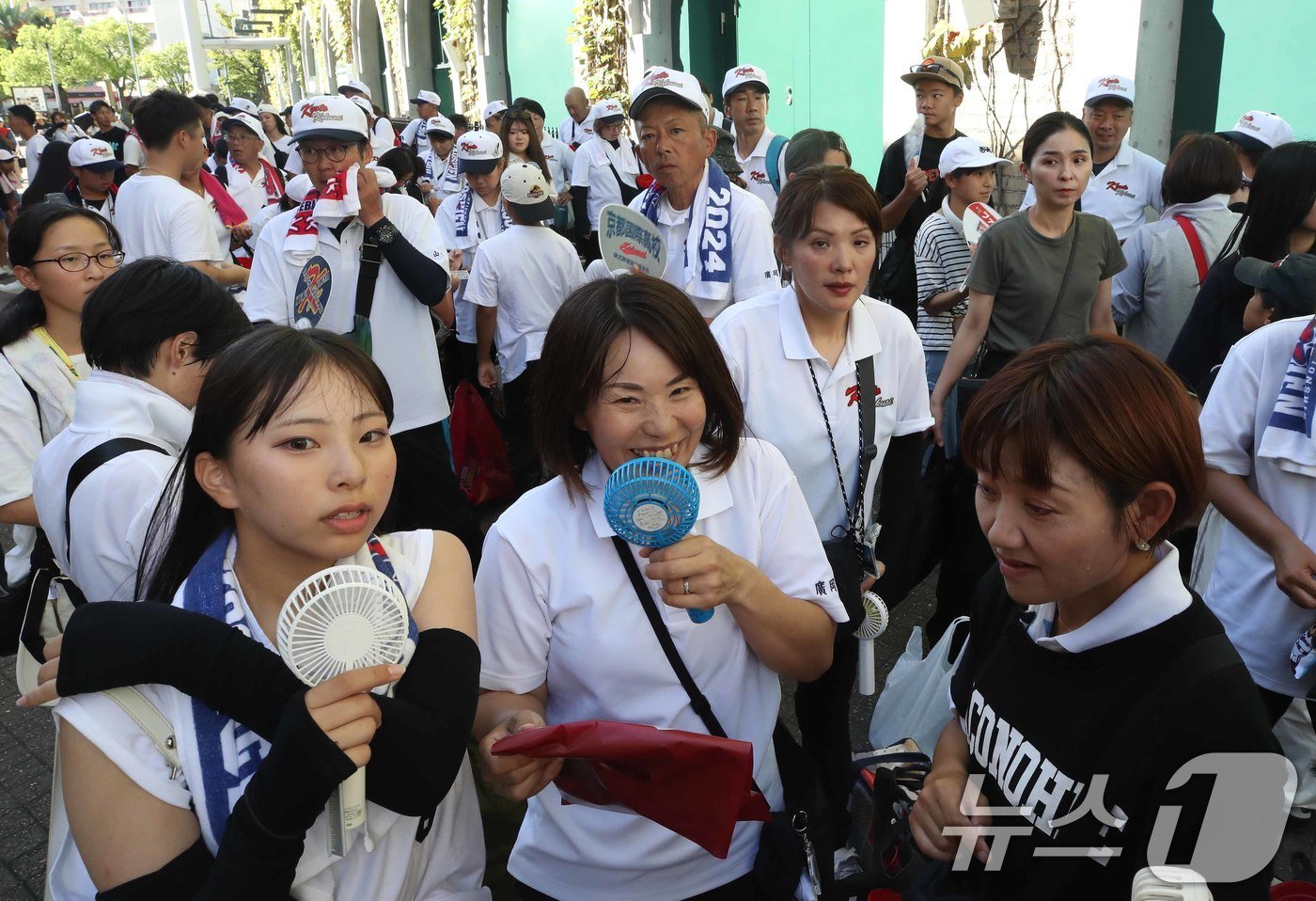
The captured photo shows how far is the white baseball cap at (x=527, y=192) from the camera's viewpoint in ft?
18.0

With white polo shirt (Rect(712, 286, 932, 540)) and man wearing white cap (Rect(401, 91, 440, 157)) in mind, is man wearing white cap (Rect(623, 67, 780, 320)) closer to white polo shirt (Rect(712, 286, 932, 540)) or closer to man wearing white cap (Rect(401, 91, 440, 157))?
white polo shirt (Rect(712, 286, 932, 540))

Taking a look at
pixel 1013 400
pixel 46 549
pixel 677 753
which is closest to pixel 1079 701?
pixel 1013 400

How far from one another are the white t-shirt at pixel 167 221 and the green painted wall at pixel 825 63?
23.8 ft

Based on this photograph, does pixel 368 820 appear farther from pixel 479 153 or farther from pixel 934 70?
pixel 479 153

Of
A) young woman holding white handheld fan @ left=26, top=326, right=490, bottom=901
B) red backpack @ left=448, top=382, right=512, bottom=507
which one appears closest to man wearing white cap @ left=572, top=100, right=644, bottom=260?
red backpack @ left=448, top=382, right=512, bottom=507

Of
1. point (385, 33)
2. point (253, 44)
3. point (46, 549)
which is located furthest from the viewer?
point (253, 44)

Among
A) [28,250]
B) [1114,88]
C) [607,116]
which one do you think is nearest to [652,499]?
[28,250]

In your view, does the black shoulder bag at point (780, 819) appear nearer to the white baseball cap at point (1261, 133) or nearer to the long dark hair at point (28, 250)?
the long dark hair at point (28, 250)

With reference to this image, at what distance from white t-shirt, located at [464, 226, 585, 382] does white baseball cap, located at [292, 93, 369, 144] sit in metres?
1.62

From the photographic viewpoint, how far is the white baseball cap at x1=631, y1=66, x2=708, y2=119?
4145mm

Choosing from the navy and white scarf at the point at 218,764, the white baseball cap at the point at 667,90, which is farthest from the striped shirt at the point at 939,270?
the navy and white scarf at the point at 218,764

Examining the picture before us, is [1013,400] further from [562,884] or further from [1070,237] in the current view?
[1070,237]

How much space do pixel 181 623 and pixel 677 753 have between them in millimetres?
783

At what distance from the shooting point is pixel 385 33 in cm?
2831
